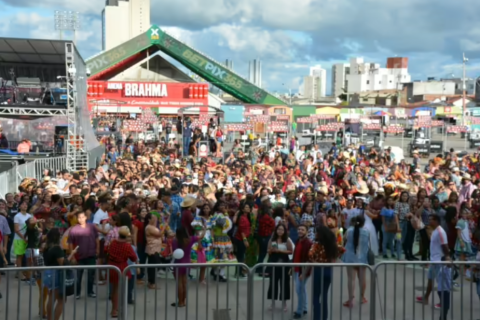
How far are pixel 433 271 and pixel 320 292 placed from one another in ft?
4.44

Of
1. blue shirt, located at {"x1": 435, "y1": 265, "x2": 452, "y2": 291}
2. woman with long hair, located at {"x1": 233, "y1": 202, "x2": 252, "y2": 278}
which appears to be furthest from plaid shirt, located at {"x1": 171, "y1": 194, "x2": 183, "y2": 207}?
blue shirt, located at {"x1": 435, "y1": 265, "x2": 452, "y2": 291}

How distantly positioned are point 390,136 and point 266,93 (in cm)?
1125

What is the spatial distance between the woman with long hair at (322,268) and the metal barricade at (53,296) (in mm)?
2251

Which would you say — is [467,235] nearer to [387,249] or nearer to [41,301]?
[387,249]

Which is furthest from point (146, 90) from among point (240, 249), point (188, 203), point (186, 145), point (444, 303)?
point (444, 303)

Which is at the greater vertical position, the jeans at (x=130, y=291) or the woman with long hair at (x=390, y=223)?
the woman with long hair at (x=390, y=223)

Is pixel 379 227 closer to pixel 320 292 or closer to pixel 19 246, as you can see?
pixel 320 292

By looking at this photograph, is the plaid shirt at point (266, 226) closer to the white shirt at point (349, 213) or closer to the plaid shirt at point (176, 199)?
the white shirt at point (349, 213)

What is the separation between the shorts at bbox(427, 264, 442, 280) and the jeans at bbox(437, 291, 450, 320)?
203 millimetres

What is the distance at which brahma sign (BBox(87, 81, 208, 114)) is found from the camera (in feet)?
172

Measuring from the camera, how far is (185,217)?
9.80 meters

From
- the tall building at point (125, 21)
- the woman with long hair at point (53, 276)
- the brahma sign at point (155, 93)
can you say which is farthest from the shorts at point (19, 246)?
the tall building at point (125, 21)

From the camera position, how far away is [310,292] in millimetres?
7621

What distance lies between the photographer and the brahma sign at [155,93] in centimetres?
5244
